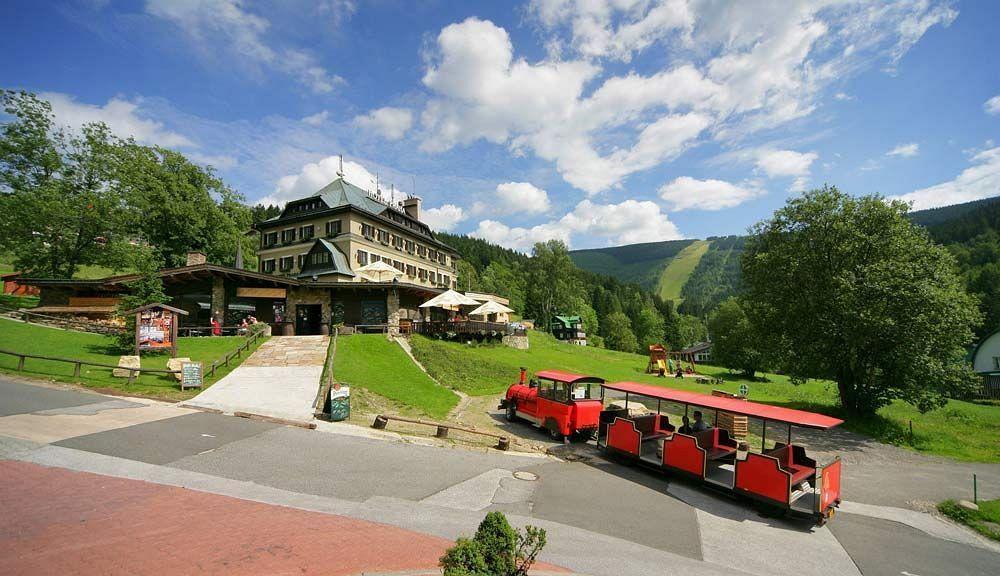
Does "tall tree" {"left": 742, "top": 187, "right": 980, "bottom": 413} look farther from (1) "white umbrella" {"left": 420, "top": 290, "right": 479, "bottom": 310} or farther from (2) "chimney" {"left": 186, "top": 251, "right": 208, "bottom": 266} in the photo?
(2) "chimney" {"left": 186, "top": 251, "right": 208, "bottom": 266}

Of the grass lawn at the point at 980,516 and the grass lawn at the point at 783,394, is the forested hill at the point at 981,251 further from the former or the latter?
the grass lawn at the point at 980,516

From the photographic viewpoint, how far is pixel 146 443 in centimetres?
1116

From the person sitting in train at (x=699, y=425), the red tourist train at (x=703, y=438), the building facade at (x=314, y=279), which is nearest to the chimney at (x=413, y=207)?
the building facade at (x=314, y=279)

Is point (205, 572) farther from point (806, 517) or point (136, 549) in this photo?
point (806, 517)

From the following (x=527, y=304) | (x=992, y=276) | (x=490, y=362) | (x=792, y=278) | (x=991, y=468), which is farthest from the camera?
(x=527, y=304)

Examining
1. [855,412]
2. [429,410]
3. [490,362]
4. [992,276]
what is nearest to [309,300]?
[490,362]

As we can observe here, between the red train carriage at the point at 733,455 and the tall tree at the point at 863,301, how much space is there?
39.7 feet

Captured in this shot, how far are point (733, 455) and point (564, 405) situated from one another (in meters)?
5.49

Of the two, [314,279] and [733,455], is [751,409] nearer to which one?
[733,455]

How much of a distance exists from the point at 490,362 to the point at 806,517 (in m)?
20.1

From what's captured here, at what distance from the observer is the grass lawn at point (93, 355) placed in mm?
16578

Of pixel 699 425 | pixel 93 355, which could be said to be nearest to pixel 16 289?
pixel 93 355

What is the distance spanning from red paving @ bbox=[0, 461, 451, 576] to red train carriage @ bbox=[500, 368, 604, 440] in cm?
863

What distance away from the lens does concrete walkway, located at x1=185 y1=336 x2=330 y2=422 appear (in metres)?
15.6
